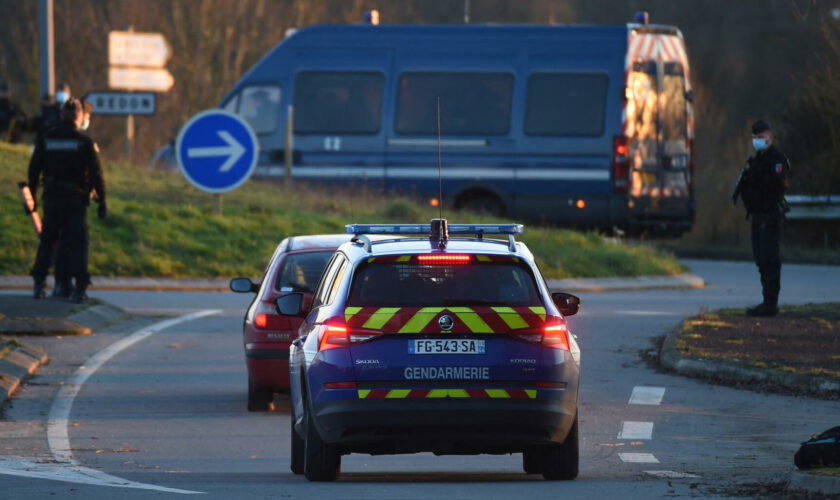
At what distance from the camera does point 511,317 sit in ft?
27.8

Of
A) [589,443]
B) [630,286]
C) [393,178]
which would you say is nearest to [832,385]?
[589,443]

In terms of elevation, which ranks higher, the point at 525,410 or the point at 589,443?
the point at 525,410

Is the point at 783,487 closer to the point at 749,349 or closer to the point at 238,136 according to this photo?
the point at 749,349

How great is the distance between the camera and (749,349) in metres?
14.8

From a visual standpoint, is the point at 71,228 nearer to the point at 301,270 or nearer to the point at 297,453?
the point at 301,270

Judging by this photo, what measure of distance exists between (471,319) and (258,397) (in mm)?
4062

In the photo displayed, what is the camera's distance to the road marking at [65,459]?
344 inches

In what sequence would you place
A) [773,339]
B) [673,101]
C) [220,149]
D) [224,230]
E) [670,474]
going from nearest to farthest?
[670,474], [773,339], [220,149], [224,230], [673,101]

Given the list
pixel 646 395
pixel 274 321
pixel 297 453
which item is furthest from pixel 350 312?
pixel 646 395

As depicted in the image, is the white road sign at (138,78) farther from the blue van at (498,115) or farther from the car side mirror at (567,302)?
the car side mirror at (567,302)

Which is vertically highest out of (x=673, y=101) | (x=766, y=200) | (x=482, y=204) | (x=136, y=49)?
(x=136, y=49)

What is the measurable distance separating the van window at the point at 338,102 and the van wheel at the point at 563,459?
20004 mm

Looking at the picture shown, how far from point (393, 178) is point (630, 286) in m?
6.69

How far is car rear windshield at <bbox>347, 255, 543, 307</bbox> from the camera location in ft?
27.9
